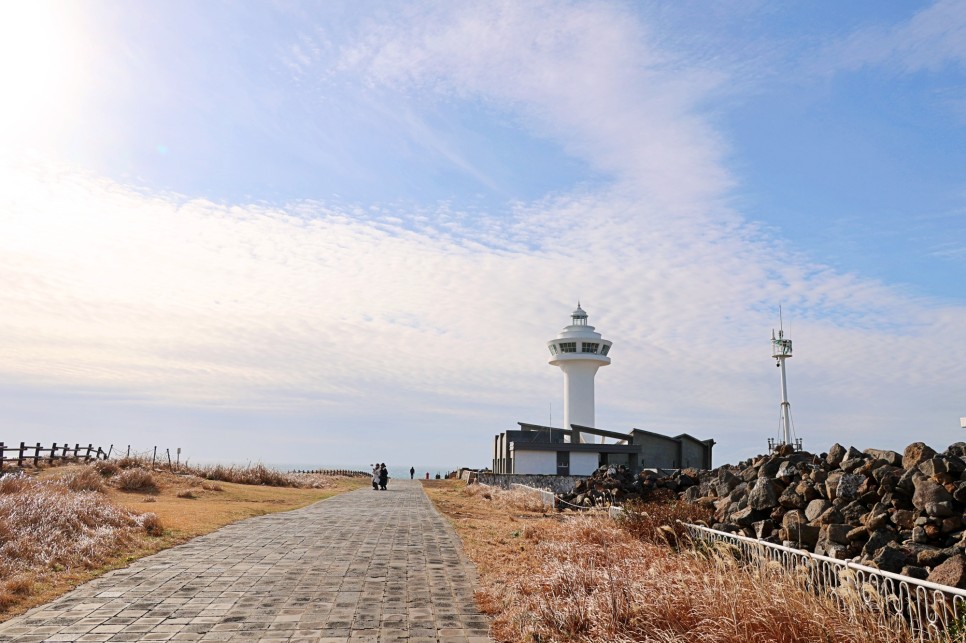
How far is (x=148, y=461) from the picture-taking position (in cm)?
3912

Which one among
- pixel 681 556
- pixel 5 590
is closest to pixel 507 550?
pixel 681 556

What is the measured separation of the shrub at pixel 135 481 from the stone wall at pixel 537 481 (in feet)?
54.2

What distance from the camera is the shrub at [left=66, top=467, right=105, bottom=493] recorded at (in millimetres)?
24597

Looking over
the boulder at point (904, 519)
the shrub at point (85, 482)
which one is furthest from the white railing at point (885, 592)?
the shrub at point (85, 482)

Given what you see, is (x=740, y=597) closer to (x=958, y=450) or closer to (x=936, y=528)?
(x=936, y=528)

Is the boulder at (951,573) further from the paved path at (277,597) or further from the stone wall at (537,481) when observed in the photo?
the stone wall at (537,481)

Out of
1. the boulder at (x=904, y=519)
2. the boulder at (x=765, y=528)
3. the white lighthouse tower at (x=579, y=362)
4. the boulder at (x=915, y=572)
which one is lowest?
the boulder at (x=915, y=572)

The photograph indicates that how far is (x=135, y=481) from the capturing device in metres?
29.5

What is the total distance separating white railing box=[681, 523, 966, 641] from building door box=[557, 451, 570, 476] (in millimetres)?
34223

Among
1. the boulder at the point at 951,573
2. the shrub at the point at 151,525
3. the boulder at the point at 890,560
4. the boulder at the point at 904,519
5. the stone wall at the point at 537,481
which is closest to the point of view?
the boulder at the point at 951,573

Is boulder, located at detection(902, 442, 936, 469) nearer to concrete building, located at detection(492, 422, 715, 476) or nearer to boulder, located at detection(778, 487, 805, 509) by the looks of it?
boulder, located at detection(778, 487, 805, 509)

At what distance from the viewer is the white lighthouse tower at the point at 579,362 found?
54.1 metres

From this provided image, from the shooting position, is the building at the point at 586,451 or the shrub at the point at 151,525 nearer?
the shrub at the point at 151,525

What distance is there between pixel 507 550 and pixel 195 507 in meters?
14.0
